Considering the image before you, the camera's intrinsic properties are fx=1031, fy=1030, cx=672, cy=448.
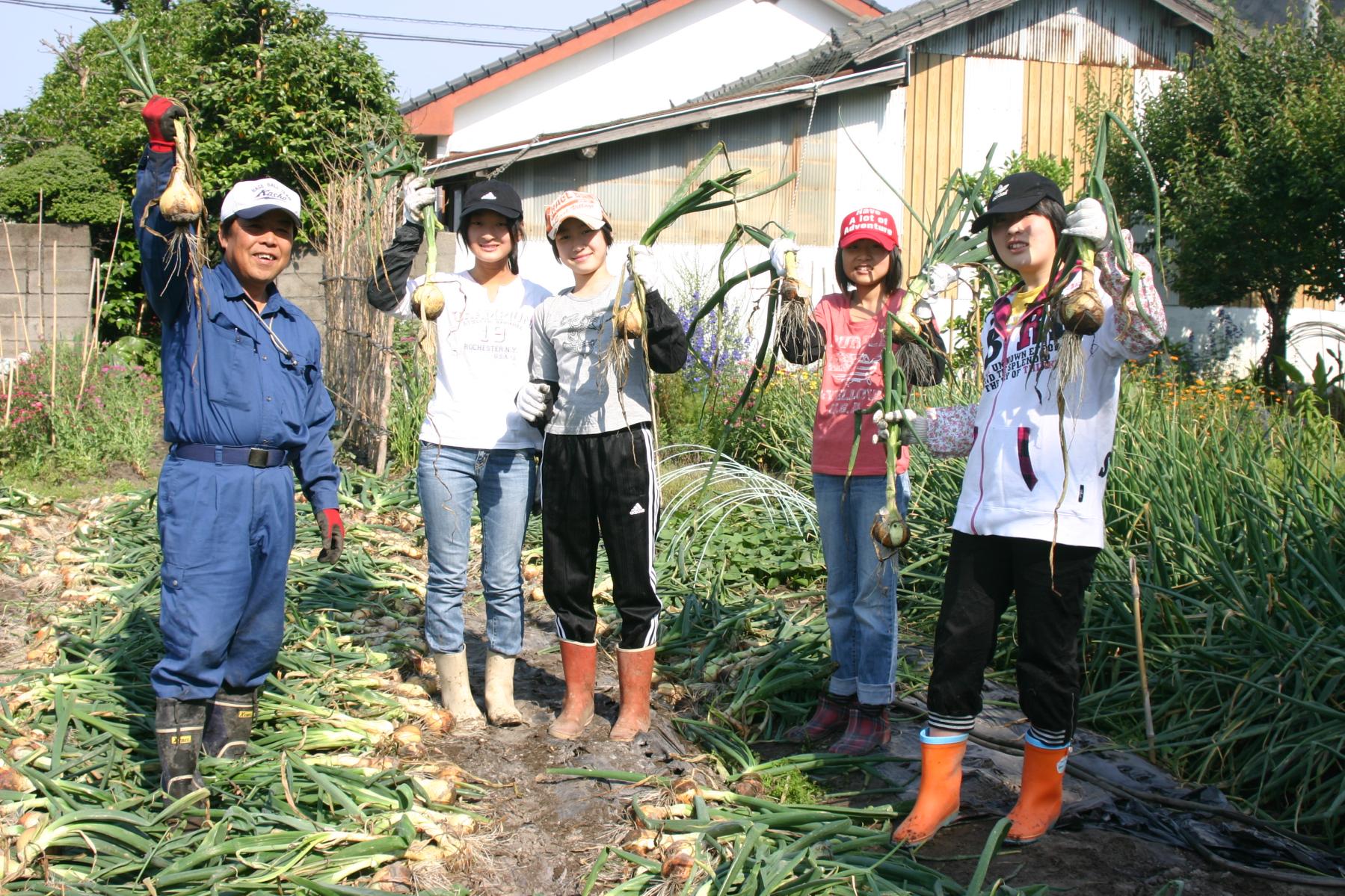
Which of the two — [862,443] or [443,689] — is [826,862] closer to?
[862,443]

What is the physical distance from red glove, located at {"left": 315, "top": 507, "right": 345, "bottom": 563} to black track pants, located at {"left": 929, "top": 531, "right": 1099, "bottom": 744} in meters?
1.86

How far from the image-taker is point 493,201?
11.2 ft

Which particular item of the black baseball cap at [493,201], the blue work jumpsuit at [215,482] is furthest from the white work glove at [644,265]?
the blue work jumpsuit at [215,482]

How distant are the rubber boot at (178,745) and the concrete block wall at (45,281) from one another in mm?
7736

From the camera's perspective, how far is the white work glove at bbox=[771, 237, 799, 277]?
3121 millimetres

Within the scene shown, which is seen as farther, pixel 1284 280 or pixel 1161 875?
pixel 1284 280

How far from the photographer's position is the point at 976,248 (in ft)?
10.9

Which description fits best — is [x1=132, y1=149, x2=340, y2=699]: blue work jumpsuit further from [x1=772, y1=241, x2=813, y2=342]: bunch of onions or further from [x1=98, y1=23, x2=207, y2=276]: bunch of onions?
[x1=772, y1=241, x2=813, y2=342]: bunch of onions

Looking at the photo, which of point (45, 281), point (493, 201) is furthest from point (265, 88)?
point (493, 201)

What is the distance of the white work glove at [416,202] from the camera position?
11.7 feet

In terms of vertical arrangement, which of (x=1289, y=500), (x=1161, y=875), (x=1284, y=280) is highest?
(x=1284, y=280)

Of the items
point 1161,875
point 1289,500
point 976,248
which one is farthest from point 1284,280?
point 1161,875

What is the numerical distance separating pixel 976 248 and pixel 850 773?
1.73 metres

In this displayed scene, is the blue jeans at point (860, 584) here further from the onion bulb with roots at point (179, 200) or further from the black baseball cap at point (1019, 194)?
the onion bulb with roots at point (179, 200)
